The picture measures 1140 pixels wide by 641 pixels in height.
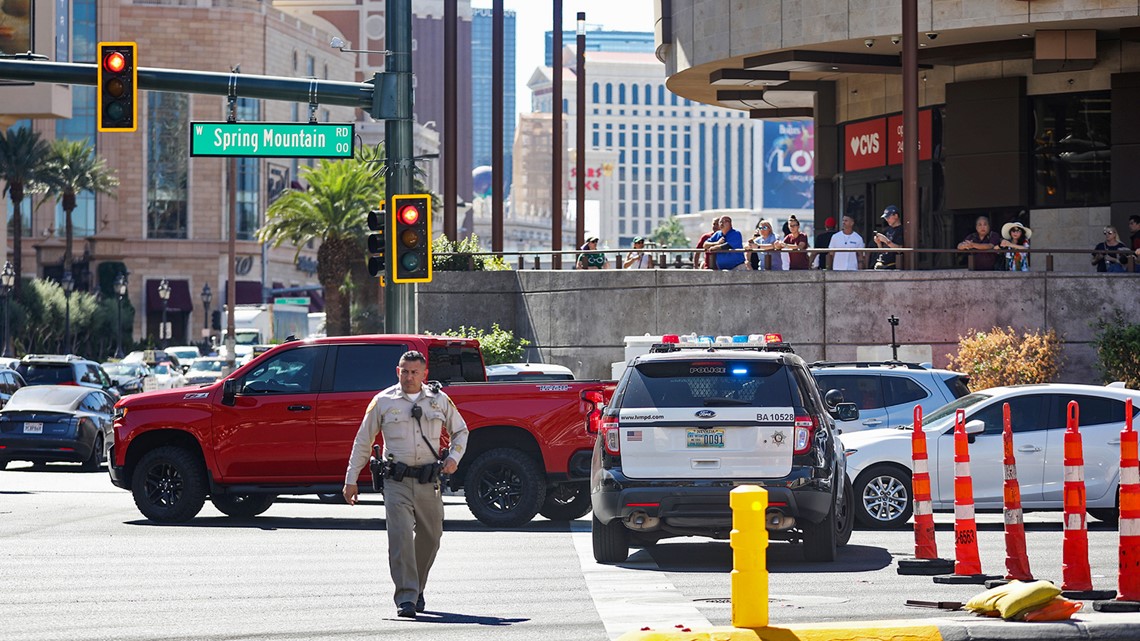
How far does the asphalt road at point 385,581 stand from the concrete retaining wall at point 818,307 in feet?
36.7

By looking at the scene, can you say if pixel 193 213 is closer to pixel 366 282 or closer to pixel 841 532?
pixel 366 282

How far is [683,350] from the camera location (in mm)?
14578

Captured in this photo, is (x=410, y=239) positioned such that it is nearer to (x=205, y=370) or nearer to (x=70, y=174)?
(x=205, y=370)

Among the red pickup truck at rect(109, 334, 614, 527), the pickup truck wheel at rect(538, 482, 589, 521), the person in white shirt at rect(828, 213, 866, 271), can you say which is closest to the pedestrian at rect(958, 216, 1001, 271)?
the person in white shirt at rect(828, 213, 866, 271)

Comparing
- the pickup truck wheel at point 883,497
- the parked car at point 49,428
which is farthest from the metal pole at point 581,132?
the pickup truck wheel at point 883,497

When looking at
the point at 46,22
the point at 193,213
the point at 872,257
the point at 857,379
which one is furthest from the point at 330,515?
the point at 193,213

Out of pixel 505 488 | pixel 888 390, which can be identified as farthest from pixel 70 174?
pixel 505 488

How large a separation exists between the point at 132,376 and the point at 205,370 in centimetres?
722

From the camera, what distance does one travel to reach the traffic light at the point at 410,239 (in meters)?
23.2

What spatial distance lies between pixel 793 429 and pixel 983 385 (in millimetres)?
14837

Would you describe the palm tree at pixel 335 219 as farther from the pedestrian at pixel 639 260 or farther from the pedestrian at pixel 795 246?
the pedestrian at pixel 795 246

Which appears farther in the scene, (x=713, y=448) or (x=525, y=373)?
(x=525, y=373)

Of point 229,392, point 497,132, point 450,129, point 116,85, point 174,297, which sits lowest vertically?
point 229,392

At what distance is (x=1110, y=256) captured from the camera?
2994 cm
